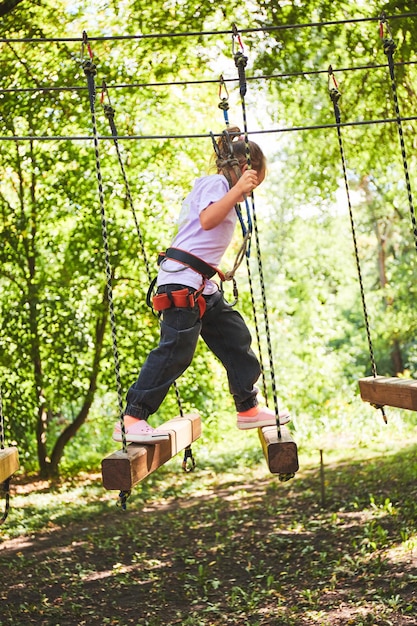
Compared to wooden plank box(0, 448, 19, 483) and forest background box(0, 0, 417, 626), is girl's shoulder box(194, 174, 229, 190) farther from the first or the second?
forest background box(0, 0, 417, 626)

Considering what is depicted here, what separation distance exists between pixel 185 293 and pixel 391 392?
0.84m

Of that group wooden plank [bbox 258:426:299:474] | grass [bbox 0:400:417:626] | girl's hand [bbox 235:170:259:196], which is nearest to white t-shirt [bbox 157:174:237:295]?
girl's hand [bbox 235:170:259:196]

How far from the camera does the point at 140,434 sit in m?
2.47

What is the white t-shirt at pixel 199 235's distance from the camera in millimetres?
2637

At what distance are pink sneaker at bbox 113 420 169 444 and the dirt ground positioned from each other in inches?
80.9

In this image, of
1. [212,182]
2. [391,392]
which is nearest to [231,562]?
[391,392]

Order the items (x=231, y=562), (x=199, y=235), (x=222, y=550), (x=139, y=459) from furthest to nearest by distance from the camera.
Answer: (x=222, y=550), (x=231, y=562), (x=199, y=235), (x=139, y=459)

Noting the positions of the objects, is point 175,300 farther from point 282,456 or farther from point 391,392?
point 391,392

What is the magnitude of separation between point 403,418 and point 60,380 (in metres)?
5.05

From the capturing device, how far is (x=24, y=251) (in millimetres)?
7984

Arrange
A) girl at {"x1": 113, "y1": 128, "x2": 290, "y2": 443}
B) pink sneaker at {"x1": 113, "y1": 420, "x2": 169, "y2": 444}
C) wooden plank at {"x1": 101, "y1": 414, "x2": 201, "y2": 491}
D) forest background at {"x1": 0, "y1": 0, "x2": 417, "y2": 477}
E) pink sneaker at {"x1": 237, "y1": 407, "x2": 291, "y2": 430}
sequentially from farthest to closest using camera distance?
forest background at {"x1": 0, "y1": 0, "x2": 417, "y2": 477} → pink sneaker at {"x1": 237, "y1": 407, "x2": 291, "y2": 430} → girl at {"x1": 113, "y1": 128, "x2": 290, "y2": 443} → pink sneaker at {"x1": 113, "y1": 420, "x2": 169, "y2": 444} → wooden plank at {"x1": 101, "y1": 414, "x2": 201, "y2": 491}

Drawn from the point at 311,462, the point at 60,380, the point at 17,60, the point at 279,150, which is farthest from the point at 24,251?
the point at 279,150

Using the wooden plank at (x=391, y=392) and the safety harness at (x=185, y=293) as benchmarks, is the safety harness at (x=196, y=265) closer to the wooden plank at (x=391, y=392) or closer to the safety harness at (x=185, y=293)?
the safety harness at (x=185, y=293)

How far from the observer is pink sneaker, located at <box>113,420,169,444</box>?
8.06 feet
